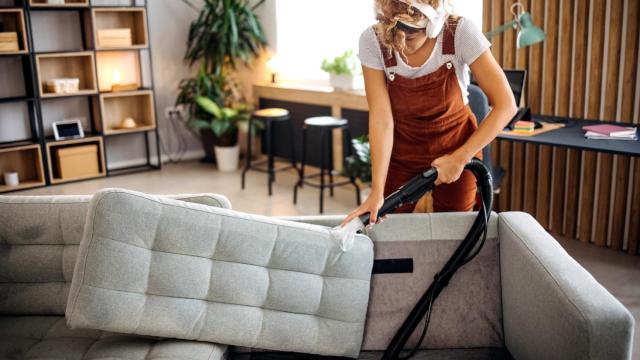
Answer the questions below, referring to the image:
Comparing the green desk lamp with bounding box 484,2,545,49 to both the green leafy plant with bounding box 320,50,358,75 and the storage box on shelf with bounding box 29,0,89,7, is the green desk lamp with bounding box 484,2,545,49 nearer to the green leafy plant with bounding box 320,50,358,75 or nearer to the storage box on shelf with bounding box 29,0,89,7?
the green leafy plant with bounding box 320,50,358,75

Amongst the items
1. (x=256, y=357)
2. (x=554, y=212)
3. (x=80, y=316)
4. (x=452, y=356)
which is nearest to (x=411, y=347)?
(x=452, y=356)

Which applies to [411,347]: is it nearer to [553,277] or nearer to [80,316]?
[553,277]

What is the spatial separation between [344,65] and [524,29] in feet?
5.89

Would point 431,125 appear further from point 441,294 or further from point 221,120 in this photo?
point 221,120

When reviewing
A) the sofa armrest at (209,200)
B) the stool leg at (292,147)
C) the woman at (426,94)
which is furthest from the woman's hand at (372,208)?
the stool leg at (292,147)

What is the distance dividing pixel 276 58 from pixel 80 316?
4638mm

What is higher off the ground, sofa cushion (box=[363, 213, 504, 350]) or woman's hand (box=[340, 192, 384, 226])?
woman's hand (box=[340, 192, 384, 226])

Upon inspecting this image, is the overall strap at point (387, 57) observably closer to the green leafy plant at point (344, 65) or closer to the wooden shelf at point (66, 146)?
the green leafy plant at point (344, 65)

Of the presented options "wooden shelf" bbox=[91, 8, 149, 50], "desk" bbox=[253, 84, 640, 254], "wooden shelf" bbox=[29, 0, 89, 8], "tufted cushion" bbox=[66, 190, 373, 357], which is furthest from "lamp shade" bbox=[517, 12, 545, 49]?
"wooden shelf" bbox=[29, 0, 89, 8]

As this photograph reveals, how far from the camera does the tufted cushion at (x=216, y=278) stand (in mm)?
1661

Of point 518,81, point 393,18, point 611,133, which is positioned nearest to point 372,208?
point 393,18

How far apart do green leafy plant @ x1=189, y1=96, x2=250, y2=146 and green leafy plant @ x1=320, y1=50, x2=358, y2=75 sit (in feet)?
3.24

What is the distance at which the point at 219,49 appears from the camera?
19.4 ft

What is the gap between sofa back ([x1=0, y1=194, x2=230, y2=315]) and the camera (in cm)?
197
